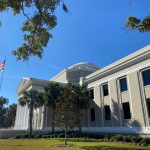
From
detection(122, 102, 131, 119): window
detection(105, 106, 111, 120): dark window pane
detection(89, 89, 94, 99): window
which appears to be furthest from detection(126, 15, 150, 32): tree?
detection(89, 89, 94, 99): window

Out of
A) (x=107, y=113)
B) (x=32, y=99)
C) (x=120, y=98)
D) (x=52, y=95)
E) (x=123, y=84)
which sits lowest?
(x=107, y=113)

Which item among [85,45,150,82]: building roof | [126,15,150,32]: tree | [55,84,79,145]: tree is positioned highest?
[85,45,150,82]: building roof

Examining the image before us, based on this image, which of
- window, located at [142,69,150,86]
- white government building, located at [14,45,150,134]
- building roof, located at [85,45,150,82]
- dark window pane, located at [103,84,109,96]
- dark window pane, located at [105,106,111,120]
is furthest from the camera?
dark window pane, located at [103,84,109,96]

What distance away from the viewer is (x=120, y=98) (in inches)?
1259

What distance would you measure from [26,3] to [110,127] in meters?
26.4

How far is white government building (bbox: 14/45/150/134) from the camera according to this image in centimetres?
2778

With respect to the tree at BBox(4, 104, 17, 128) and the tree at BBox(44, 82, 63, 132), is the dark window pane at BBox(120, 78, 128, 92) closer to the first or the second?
the tree at BBox(44, 82, 63, 132)

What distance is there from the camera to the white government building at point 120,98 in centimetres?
2778

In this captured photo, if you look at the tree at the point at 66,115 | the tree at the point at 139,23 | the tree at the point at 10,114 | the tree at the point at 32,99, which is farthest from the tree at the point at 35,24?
the tree at the point at 10,114

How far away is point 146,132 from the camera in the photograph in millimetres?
25875

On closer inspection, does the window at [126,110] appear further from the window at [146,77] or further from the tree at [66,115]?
the tree at [66,115]

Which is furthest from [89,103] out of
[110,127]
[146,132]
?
[146,132]

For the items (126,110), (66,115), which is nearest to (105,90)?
(126,110)

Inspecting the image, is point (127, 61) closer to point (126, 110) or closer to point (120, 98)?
point (120, 98)
